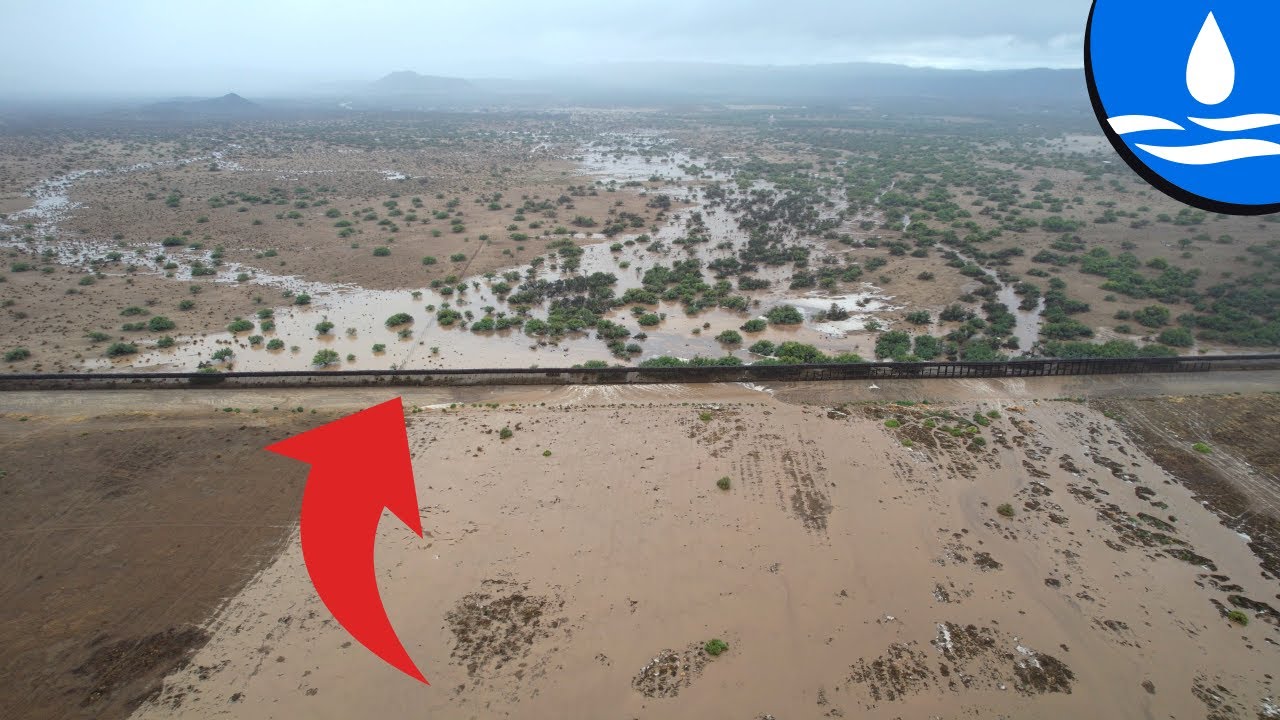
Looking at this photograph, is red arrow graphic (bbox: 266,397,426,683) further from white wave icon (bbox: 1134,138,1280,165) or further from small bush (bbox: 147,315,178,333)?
small bush (bbox: 147,315,178,333)

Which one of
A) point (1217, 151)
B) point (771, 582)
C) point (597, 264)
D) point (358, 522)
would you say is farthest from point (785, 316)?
point (1217, 151)

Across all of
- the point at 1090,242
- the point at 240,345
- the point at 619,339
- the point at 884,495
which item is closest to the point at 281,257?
the point at 240,345

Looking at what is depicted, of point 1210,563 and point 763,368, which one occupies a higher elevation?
point 763,368

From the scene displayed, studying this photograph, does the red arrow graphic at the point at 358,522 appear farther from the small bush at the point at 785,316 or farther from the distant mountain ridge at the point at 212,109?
the distant mountain ridge at the point at 212,109

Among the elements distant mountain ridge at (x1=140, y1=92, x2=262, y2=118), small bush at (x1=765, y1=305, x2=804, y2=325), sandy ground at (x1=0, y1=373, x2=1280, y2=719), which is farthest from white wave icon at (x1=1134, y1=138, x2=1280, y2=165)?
distant mountain ridge at (x1=140, y1=92, x2=262, y2=118)

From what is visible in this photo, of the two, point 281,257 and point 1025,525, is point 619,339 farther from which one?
point 281,257

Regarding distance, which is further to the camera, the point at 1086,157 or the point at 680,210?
the point at 1086,157
